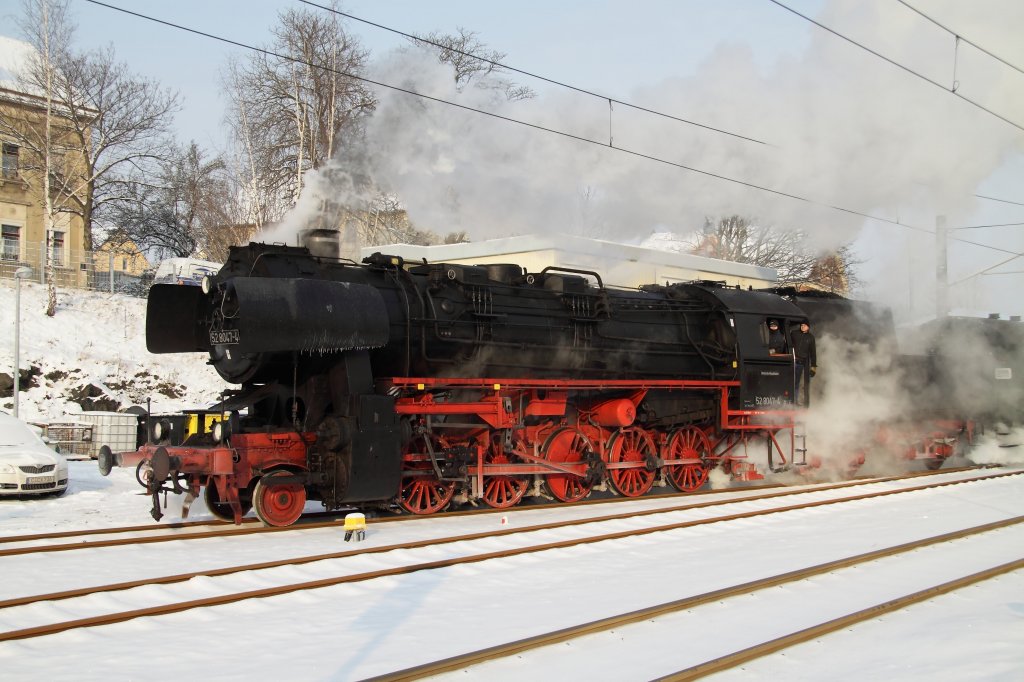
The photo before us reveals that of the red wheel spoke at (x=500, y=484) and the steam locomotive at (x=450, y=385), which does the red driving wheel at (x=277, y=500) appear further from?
the red wheel spoke at (x=500, y=484)

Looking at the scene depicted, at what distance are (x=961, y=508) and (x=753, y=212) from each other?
7442 millimetres

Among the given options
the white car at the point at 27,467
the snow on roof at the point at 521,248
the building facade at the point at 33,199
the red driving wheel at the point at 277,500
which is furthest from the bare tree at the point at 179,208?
the red driving wheel at the point at 277,500

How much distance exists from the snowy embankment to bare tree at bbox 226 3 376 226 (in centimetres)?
518

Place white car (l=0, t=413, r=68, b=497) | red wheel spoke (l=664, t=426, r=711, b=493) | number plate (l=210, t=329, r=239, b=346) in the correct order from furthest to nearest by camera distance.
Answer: red wheel spoke (l=664, t=426, r=711, b=493), white car (l=0, t=413, r=68, b=497), number plate (l=210, t=329, r=239, b=346)

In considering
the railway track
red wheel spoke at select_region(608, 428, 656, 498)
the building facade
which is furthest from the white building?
the building facade

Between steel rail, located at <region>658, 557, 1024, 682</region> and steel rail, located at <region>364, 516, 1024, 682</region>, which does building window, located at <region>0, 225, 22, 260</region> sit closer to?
steel rail, located at <region>364, 516, 1024, 682</region>

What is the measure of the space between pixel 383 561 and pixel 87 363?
19090 millimetres

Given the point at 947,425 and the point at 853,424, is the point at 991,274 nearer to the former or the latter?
the point at 947,425

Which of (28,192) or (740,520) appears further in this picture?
(28,192)

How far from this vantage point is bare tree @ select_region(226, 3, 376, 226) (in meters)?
20.5

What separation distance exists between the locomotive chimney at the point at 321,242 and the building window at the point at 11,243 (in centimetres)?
2452

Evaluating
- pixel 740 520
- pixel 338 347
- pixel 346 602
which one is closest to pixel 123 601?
pixel 346 602

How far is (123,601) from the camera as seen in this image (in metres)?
Answer: 6.69

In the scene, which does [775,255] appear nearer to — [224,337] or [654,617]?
[224,337]
